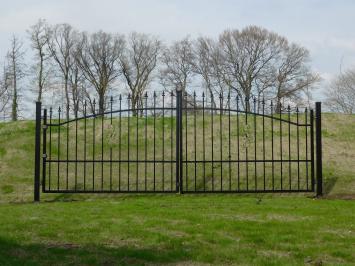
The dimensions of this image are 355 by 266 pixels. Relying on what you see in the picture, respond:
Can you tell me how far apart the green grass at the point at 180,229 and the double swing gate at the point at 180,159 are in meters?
0.51

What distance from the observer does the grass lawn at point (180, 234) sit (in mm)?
5090

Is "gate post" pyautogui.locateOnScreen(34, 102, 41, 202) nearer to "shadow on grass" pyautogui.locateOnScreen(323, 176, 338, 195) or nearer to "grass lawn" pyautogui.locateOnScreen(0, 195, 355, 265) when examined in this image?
"grass lawn" pyautogui.locateOnScreen(0, 195, 355, 265)

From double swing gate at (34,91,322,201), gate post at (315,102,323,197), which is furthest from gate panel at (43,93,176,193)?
gate post at (315,102,323,197)

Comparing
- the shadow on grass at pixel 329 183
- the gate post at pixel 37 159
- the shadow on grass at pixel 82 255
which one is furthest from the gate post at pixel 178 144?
the shadow on grass at pixel 82 255

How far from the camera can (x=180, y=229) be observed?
6531 mm

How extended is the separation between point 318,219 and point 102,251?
3.72 metres

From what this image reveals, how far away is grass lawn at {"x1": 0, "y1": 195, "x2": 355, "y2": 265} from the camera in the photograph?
5.09 metres

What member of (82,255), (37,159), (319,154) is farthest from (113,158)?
(82,255)

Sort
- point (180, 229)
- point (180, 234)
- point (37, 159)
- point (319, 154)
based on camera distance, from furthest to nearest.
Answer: point (319, 154)
point (37, 159)
point (180, 229)
point (180, 234)

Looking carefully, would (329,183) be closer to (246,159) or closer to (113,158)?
(246,159)

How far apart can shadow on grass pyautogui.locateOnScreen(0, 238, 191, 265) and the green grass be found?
1 cm

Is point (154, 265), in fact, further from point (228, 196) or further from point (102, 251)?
point (228, 196)

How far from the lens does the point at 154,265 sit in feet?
15.8

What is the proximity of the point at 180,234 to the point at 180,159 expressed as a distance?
14.5 feet
